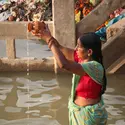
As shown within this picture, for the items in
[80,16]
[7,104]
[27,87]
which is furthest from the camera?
[80,16]

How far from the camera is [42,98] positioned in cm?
624

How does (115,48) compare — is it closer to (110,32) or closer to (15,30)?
(110,32)

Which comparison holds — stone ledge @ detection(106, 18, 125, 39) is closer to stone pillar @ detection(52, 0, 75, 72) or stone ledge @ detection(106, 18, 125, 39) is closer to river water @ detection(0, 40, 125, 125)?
stone pillar @ detection(52, 0, 75, 72)

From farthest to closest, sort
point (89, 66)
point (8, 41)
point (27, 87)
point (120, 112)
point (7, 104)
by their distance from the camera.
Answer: point (8, 41)
point (27, 87)
point (7, 104)
point (120, 112)
point (89, 66)

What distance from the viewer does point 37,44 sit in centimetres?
1090

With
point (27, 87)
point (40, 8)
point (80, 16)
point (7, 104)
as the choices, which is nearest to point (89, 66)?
point (7, 104)

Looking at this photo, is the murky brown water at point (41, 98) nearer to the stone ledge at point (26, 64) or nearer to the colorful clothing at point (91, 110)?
the stone ledge at point (26, 64)

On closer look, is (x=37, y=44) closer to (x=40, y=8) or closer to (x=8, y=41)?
(x=40, y=8)

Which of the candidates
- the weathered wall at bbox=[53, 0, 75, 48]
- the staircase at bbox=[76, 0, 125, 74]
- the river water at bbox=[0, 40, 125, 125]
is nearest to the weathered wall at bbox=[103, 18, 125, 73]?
the staircase at bbox=[76, 0, 125, 74]

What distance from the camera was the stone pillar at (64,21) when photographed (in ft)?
22.6

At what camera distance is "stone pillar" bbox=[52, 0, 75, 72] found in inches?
271

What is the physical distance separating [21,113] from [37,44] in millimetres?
5403

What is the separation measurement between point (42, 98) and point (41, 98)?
0.05ft

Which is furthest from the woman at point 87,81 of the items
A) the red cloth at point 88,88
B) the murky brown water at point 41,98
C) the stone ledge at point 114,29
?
the stone ledge at point 114,29
